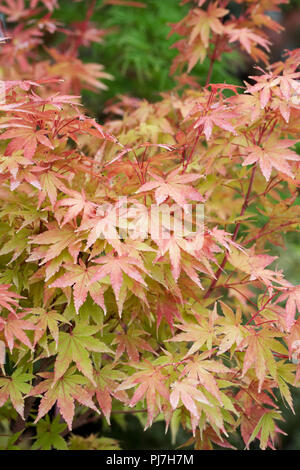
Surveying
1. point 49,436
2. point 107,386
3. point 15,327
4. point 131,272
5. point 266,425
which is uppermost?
point 131,272

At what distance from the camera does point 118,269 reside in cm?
91

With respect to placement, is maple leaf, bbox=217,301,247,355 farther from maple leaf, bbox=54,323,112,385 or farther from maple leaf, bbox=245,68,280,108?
maple leaf, bbox=245,68,280,108

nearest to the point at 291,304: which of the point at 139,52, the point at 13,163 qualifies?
the point at 13,163

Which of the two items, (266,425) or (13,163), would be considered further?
(266,425)

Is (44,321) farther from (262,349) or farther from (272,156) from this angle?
(272,156)

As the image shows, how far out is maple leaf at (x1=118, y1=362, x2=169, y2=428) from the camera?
975mm

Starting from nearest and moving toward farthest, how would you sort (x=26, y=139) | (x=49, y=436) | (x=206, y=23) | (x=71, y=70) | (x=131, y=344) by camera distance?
(x=26, y=139) → (x=131, y=344) → (x=49, y=436) → (x=206, y=23) → (x=71, y=70)

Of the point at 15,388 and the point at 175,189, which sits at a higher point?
the point at 175,189

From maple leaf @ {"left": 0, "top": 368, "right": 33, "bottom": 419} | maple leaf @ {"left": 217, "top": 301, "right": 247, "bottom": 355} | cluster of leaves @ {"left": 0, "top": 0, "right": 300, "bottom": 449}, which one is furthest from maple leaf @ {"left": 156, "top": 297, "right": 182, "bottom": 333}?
maple leaf @ {"left": 0, "top": 368, "right": 33, "bottom": 419}

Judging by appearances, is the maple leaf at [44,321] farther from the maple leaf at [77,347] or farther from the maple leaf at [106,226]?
the maple leaf at [106,226]

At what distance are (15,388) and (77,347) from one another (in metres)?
0.17

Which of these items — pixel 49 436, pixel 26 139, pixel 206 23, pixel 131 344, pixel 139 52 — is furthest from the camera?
pixel 139 52

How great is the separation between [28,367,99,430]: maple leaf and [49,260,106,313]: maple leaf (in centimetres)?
20
